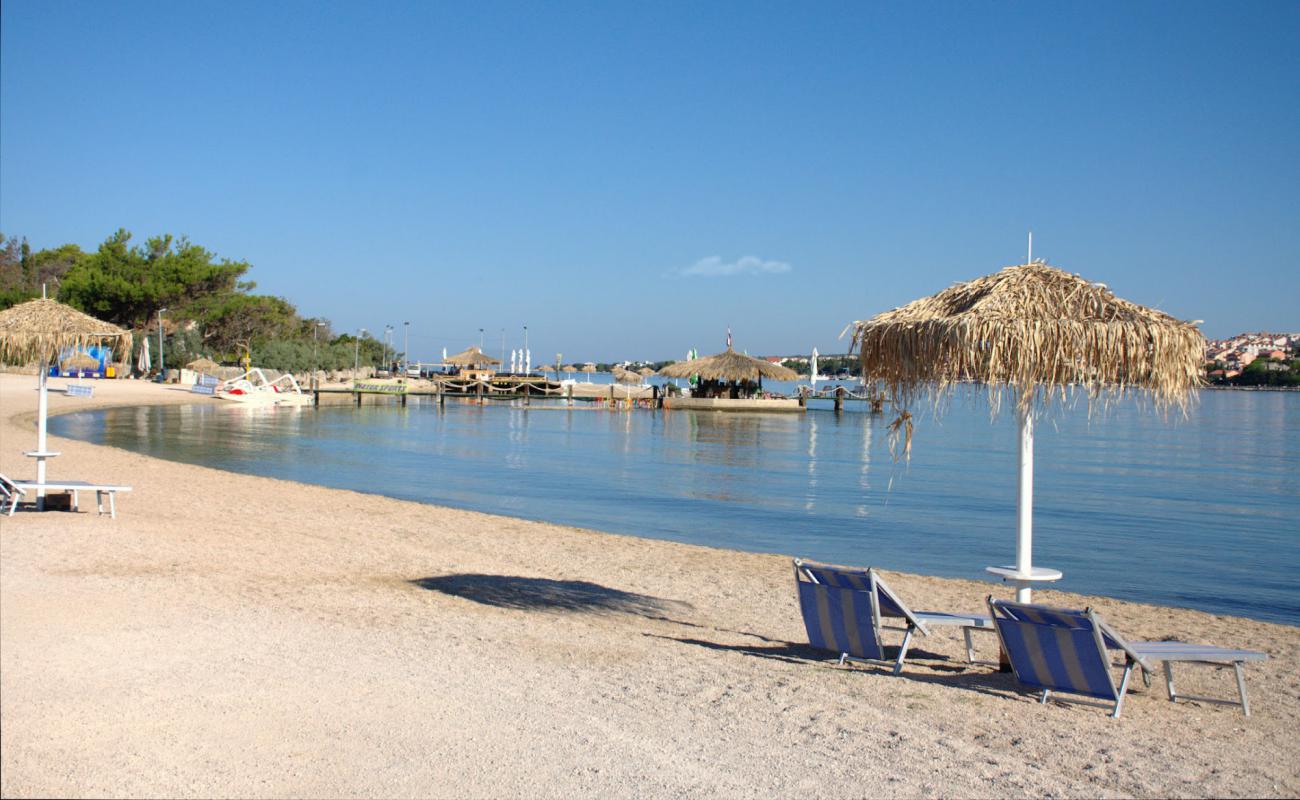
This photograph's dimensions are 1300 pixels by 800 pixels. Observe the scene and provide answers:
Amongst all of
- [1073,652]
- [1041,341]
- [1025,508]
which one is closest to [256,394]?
[1025,508]

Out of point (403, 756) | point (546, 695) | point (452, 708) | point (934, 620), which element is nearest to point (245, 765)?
point (403, 756)

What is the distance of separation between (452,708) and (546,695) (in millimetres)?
542

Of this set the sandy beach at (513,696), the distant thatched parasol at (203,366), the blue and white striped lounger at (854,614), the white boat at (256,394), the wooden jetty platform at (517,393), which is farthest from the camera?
the distant thatched parasol at (203,366)

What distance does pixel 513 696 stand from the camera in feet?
16.9

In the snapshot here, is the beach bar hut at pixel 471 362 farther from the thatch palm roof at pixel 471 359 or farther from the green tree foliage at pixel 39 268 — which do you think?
the green tree foliage at pixel 39 268

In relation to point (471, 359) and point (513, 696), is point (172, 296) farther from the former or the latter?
point (513, 696)

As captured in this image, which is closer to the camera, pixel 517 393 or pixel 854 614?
pixel 854 614

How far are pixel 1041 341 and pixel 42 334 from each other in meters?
9.92

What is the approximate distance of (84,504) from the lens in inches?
472

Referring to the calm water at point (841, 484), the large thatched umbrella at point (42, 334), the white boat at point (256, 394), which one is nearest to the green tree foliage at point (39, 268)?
the white boat at point (256, 394)

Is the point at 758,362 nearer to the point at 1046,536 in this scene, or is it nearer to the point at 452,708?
the point at 1046,536

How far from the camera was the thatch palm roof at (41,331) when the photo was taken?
425 inches

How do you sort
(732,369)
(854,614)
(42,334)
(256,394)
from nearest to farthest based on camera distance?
1. (854,614)
2. (42,334)
3. (256,394)
4. (732,369)

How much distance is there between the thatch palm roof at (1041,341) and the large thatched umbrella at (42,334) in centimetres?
868
